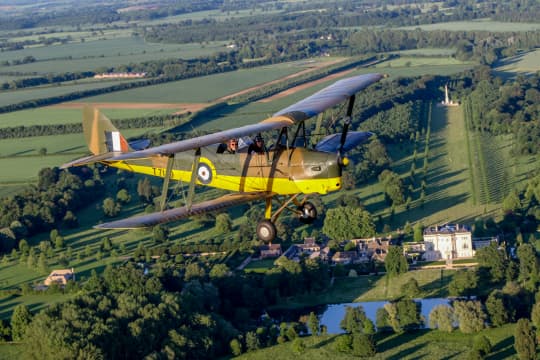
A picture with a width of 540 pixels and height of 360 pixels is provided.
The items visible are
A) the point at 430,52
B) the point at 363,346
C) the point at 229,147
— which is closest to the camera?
the point at 229,147

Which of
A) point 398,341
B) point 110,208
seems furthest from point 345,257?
point 110,208

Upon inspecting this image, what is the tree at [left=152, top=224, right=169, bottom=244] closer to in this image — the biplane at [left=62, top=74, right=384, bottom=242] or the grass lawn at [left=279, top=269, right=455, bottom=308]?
the grass lawn at [left=279, top=269, right=455, bottom=308]

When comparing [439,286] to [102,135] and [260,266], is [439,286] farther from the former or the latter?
[102,135]

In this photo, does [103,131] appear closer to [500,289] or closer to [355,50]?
[500,289]

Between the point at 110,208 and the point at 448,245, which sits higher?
the point at 110,208

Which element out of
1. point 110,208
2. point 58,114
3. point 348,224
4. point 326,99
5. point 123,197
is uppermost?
point 326,99

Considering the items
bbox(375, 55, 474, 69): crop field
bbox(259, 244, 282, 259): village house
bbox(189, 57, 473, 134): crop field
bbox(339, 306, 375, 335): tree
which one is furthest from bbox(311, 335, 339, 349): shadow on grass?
bbox(375, 55, 474, 69): crop field

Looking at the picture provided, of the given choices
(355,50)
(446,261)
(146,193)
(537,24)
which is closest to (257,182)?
(446,261)

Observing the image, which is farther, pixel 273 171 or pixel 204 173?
pixel 204 173
